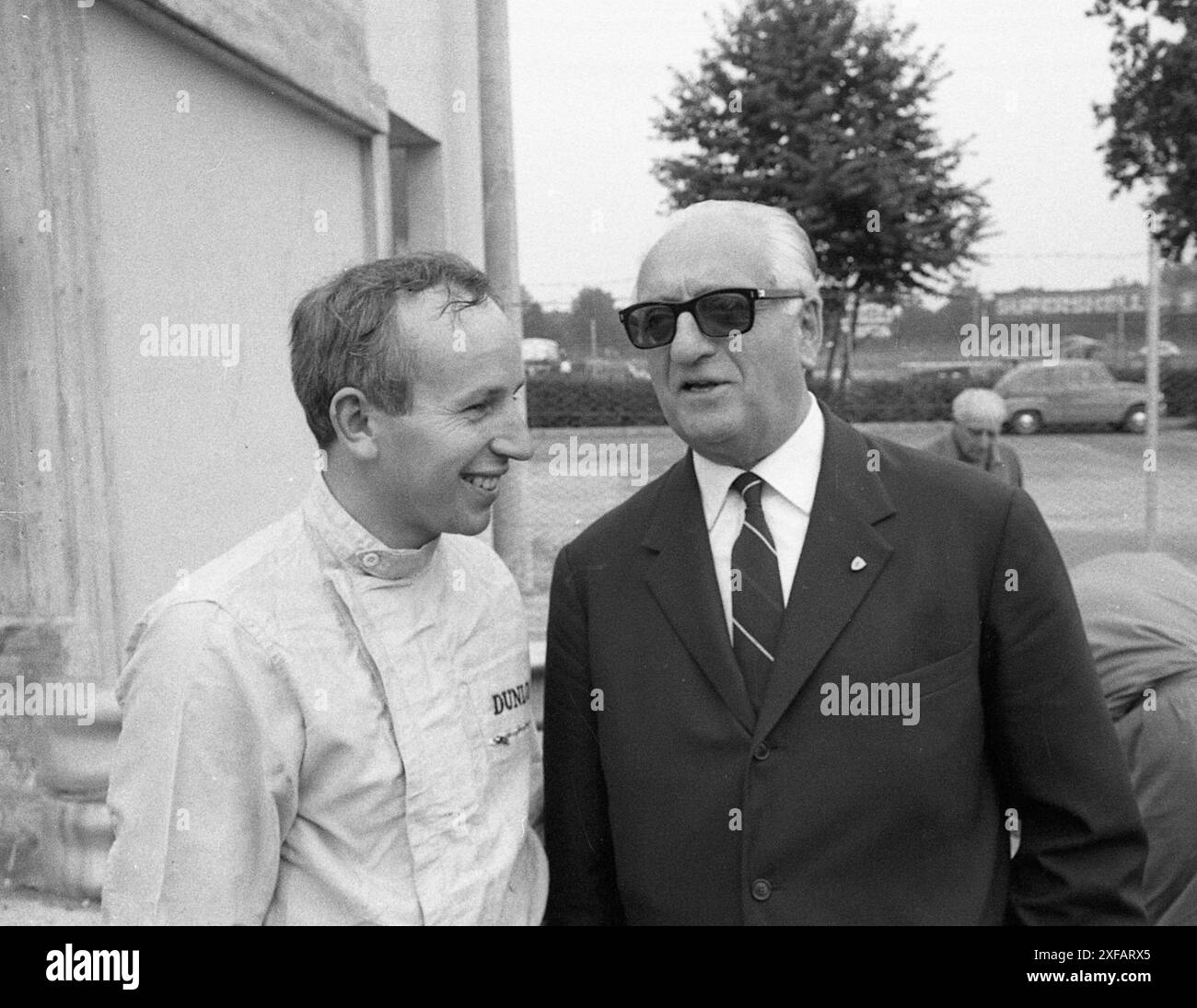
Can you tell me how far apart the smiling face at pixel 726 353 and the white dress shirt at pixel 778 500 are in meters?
0.03

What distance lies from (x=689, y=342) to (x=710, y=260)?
134 mm

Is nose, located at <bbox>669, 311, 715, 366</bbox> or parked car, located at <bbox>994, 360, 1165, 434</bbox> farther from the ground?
nose, located at <bbox>669, 311, 715, 366</bbox>

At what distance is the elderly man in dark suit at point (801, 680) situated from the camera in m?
1.84

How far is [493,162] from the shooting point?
7.86 m

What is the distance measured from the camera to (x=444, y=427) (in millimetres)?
1830

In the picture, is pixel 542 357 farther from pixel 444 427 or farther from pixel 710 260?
pixel 444 427

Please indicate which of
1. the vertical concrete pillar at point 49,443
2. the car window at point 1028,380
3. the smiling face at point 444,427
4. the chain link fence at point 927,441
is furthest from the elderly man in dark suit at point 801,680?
the car window at point 1028,380

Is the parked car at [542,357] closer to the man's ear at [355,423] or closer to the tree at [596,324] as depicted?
the tree at [596,324]

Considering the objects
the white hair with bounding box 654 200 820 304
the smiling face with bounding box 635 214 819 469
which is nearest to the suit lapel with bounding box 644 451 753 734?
the smiling face with bounding box 635 214 819 469

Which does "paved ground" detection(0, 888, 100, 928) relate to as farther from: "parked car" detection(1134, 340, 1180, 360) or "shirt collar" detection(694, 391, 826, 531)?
"parked car" detection(1134, 340, 1180, 360)

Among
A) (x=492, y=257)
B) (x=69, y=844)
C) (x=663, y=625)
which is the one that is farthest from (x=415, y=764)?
(x=492, y=257)

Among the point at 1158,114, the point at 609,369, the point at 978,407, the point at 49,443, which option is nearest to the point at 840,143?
the point at 1158,114

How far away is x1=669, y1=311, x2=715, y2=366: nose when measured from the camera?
1949 millimetres
